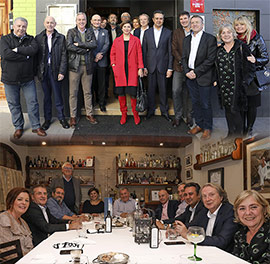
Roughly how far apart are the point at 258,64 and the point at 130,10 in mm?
2778

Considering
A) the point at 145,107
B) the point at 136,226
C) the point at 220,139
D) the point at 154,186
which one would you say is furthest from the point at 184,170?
the point at 136,226

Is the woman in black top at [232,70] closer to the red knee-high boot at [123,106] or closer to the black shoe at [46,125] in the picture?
the red knee-high boot at [123,106]

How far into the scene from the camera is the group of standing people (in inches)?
188

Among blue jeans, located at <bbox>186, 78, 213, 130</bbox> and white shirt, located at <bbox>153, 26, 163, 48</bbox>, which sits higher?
white shirt, located at <bbox>153, 26, 163, 48</bbox>

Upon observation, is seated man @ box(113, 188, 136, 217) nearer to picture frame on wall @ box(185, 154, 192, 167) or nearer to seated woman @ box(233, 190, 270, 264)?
picture frame on wall @ box(185, 154, 192, 167)

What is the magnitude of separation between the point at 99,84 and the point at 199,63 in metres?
1.47

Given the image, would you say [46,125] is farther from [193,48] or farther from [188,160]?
[188,160]

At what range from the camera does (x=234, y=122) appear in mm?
5234

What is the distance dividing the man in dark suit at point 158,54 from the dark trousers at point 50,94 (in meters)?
1.25

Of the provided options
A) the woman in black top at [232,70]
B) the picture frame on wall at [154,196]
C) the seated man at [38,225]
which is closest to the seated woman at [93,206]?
the picture frame on wall at [154,196]

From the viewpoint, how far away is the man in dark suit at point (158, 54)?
16.9 feet

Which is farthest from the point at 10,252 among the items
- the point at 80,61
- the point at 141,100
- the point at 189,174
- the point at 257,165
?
the point at 189,174

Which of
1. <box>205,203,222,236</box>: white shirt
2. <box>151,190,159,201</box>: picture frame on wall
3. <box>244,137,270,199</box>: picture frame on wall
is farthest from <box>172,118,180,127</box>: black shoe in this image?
<box>151,190,159,201</box>: picture frame on wall

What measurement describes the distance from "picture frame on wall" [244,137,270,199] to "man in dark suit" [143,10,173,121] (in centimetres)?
134
